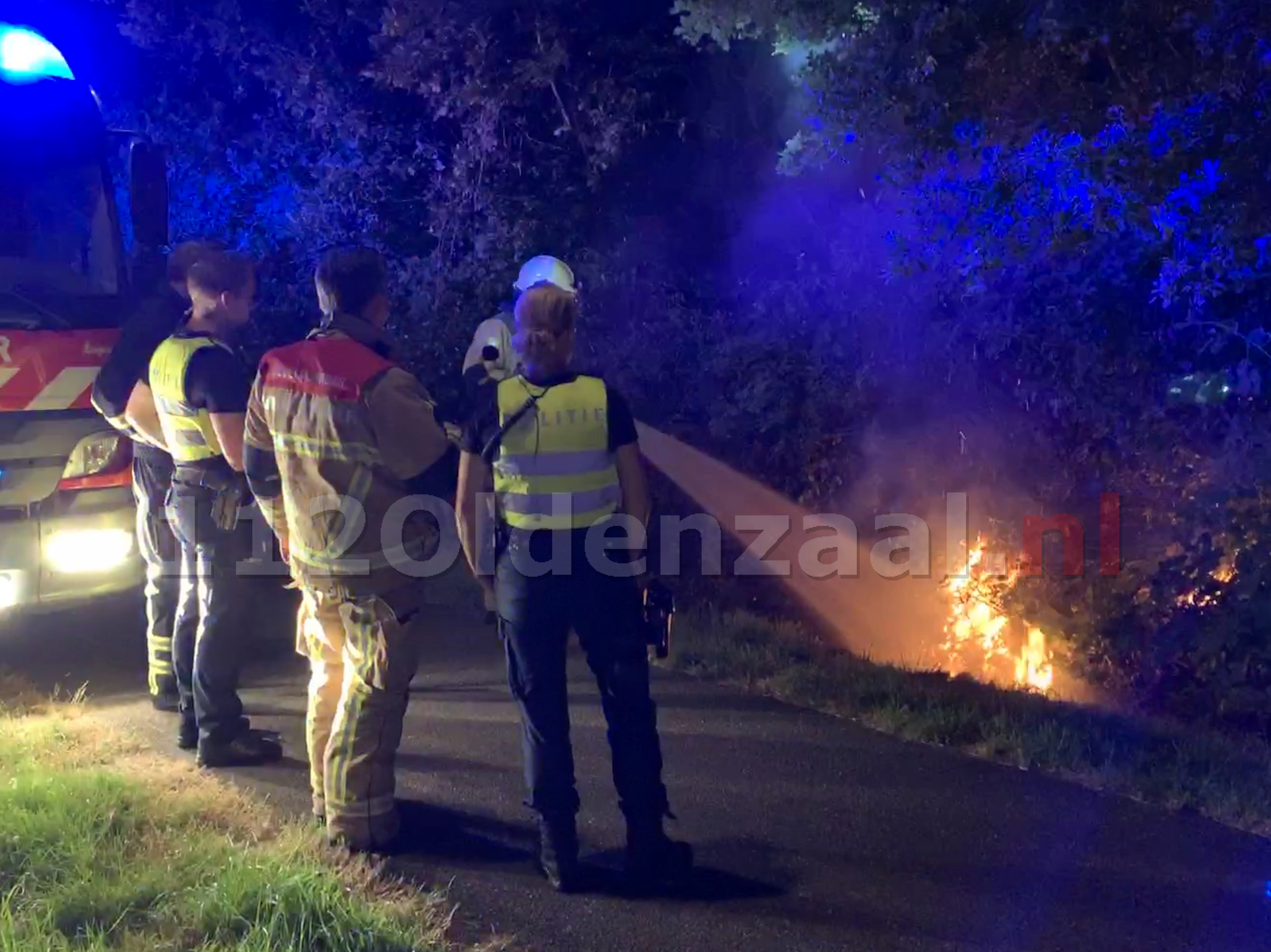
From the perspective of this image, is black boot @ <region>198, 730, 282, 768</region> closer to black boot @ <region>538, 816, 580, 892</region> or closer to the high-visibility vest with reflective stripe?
the high-visibility vest with reflective stripe

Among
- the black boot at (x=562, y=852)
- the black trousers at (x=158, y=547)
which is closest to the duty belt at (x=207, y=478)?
the black trousers at (x=158, y=547)

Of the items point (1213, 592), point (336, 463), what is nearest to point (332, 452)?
point (336, 463)

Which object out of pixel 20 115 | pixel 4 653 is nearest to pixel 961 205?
pixel 20 115

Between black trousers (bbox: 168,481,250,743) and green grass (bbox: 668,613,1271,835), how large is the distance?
234 cm

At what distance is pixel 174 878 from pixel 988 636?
5466 mm

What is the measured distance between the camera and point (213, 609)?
4770 mm

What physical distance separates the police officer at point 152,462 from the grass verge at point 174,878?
92 centimetres

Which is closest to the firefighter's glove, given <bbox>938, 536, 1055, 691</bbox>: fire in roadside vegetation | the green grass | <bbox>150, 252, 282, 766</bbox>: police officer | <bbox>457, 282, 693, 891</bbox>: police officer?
<bbox>150, 252, 282, 766</bbox>: police officer

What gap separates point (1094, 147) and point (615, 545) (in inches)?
117

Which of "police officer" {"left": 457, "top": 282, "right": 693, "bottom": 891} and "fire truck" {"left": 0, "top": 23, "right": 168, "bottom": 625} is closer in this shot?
"police officer" {"left": 457, "top": 282, "right": 693, "bottom": 891}

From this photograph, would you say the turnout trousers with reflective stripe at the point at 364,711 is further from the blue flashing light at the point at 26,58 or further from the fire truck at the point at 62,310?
the blue flashing light at the point at 26,58

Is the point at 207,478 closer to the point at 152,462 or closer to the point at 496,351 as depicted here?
the point at 152,462

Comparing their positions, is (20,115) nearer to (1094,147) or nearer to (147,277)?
(147,277)

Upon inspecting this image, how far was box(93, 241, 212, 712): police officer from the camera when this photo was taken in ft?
Answer: 16.8
